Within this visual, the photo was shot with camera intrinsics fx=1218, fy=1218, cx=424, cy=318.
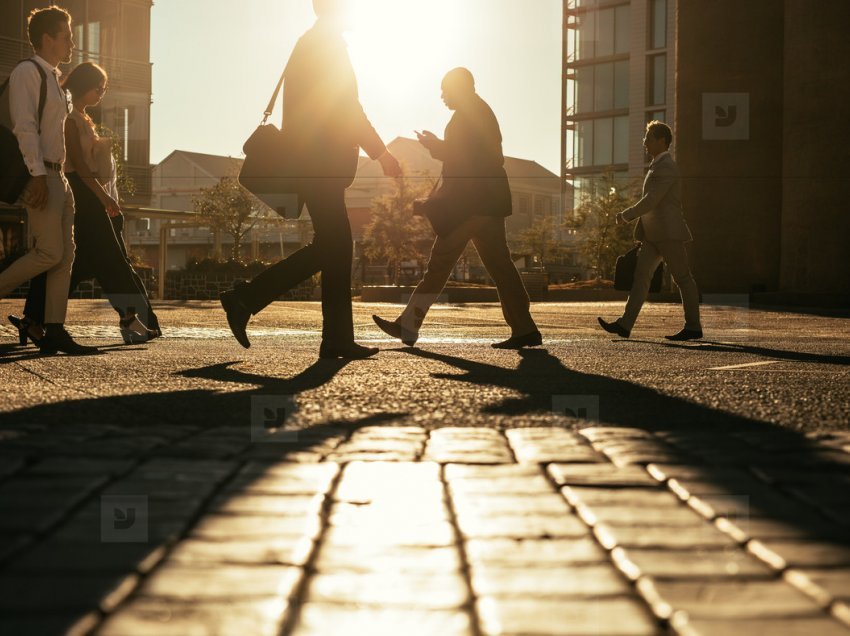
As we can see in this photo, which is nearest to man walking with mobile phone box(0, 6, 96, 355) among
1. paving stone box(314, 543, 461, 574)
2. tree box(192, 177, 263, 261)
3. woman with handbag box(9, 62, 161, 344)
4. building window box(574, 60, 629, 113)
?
woman with handbag box(9, 62, 161, 344)

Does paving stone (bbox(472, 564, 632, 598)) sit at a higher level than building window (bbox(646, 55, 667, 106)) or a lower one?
lower

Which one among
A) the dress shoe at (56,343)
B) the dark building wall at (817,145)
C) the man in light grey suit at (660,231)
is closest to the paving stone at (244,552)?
the dress shoe at (56,343)

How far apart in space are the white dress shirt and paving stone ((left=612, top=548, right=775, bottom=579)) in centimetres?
489

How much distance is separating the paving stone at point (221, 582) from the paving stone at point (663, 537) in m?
0.60

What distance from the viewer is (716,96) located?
92.0ft

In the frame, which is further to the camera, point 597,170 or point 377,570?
point 597,170

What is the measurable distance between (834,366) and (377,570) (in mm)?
5073

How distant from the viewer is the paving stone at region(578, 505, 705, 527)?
7.73ft

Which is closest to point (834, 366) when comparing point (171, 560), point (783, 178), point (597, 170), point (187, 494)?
point (187, 494)

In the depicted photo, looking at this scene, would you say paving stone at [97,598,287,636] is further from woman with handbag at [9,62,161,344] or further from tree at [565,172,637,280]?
tree at [565,172,637,280]

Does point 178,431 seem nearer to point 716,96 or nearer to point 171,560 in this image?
point 171,560

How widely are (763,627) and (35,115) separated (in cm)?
545

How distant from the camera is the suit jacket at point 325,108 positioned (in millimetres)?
6371

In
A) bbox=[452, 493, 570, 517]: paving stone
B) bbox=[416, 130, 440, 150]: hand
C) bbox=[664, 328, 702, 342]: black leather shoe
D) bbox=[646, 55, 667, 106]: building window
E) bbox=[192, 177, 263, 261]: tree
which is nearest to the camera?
bbox=[452, 493, 570, 517]: paving stone
